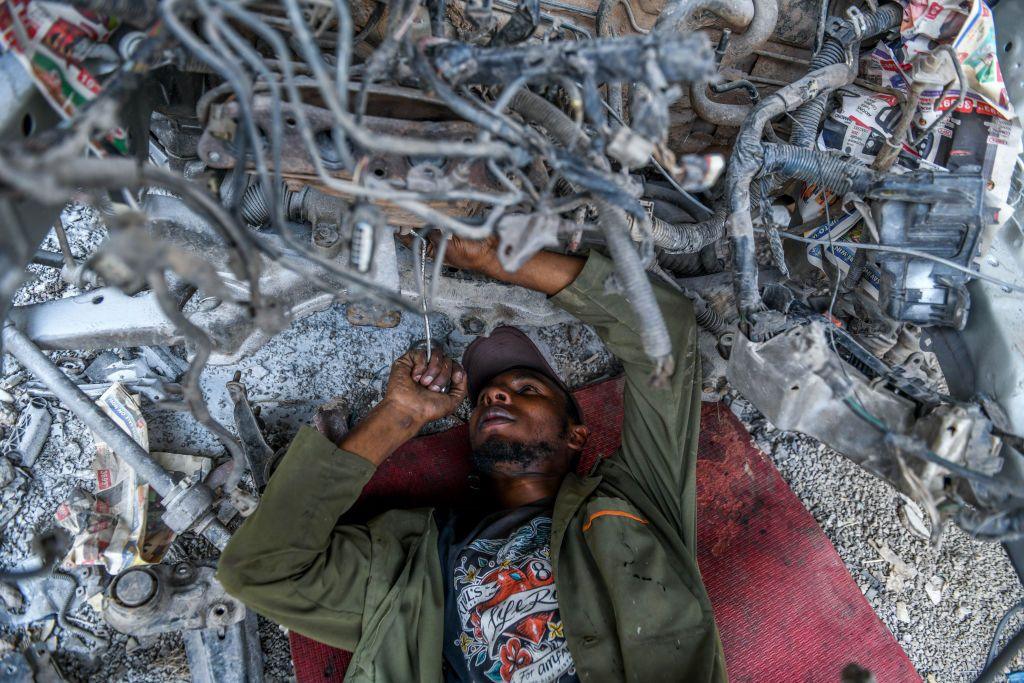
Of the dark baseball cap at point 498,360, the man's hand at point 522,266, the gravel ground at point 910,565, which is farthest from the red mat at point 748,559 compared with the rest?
the man's hand at point 522,266

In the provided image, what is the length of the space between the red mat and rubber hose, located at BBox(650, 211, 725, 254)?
0.66 meters

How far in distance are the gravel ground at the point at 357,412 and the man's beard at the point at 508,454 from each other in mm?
261

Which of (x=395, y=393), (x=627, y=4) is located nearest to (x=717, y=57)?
(x=627, y=4)

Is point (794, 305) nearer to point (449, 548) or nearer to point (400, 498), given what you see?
point (449, 548)

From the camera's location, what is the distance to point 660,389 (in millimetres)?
1689

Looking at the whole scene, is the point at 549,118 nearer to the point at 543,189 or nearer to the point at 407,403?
the point at 543,189

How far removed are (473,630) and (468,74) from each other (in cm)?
138

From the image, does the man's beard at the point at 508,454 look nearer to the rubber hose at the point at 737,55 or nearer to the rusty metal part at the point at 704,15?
the rubber hose at the point at 737,55

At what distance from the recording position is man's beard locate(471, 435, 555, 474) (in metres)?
1.85

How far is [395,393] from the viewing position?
1.83 m

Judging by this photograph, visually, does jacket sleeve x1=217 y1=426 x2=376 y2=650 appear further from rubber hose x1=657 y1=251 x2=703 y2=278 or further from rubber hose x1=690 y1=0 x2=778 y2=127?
rubber hose x1=690 y1=0 x2=778 y2=127

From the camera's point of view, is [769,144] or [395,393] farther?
[395,393]

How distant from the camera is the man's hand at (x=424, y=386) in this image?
6.00ft

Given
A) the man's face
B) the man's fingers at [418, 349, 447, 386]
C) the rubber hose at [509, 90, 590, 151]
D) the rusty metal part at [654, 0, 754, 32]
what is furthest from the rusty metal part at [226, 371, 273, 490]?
the rusty metal part at [654, 0, 754, 32]
